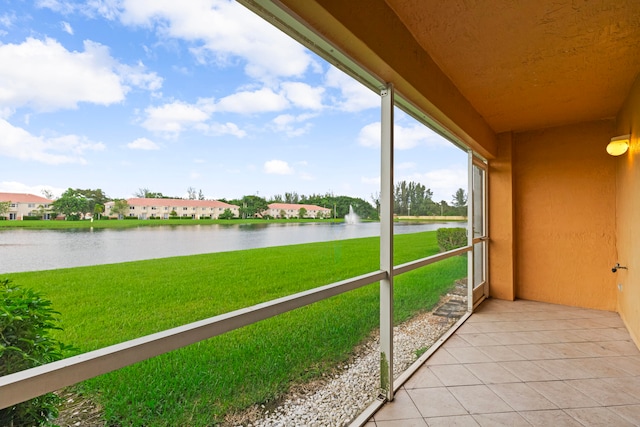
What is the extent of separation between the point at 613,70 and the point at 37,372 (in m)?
3.78

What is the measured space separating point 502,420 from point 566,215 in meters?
3.15

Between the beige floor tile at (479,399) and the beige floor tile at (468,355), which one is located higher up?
the beige floor tile at (468,355)

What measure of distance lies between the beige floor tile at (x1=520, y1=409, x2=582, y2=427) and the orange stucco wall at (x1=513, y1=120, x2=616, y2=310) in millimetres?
2635

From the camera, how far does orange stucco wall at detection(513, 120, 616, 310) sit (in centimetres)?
368

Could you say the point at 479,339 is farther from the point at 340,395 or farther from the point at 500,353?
the point at 340,395

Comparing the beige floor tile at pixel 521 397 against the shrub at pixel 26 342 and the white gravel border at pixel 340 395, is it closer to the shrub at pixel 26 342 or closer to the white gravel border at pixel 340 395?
the white gravel border at pixel 340 395

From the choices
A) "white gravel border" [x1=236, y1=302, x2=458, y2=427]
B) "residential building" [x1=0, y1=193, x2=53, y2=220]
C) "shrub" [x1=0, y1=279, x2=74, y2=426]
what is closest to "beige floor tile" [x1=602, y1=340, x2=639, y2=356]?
"white gravel border" [x1=236, y1=302, x2=458, y2=427]

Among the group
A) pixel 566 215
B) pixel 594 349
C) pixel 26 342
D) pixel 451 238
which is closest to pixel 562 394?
pixel 594 349

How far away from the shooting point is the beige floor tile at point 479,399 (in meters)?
1.94

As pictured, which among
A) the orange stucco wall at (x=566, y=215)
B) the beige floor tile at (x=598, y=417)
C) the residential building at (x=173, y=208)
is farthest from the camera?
the orange stucco wall at (x=566, y=215)

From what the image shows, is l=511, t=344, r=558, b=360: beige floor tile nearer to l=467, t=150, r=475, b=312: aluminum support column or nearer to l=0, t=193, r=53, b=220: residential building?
l=467, t=150, r=475, b=312: aluminum support column

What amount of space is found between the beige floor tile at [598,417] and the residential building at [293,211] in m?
1.94

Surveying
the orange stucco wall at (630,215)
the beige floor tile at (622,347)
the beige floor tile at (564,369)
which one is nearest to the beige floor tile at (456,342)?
the beige floor tile at (564,369)

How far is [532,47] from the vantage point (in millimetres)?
2092
